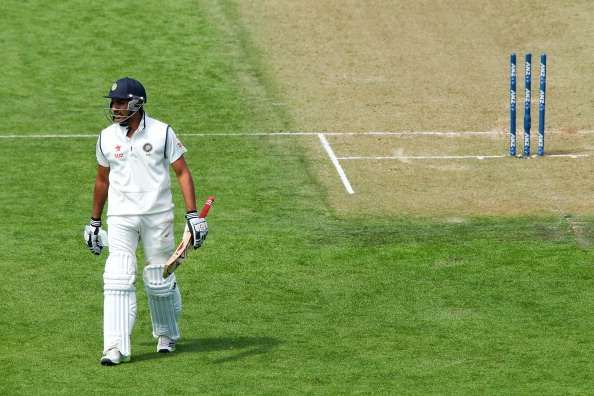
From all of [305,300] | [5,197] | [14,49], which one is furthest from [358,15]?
[305,300]

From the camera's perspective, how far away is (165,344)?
523 inches

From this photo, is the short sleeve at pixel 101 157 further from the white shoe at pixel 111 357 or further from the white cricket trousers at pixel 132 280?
the white shoe at pixel 111 357

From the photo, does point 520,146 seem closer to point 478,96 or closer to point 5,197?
point 478,96

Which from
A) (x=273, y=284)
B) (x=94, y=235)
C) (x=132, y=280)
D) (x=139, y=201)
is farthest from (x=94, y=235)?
(x=273, y=284)

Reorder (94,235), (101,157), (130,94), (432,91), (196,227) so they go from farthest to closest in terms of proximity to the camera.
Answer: (432,91)
(94,235)
(101,157)
(196,227)
(130,94)

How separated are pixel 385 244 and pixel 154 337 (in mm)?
4590

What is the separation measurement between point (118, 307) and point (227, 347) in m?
1.24

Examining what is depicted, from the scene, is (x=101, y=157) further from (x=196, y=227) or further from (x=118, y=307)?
(x=118, y=307)

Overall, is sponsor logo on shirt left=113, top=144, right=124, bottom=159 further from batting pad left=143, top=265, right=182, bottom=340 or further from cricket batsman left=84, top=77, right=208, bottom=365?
batting pad left=143, top=265, right=182, bottom=340

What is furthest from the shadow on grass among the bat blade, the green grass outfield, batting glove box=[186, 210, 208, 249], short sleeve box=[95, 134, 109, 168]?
short sleeve box=[95, 134, 109, 168]

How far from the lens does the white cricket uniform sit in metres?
13.0

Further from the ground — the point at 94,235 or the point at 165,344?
the point at 94,235

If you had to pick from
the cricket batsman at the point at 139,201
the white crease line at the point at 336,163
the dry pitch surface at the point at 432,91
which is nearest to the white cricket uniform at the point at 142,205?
the cricket batsman at the point at 139,201

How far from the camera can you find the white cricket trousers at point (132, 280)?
12805mm
